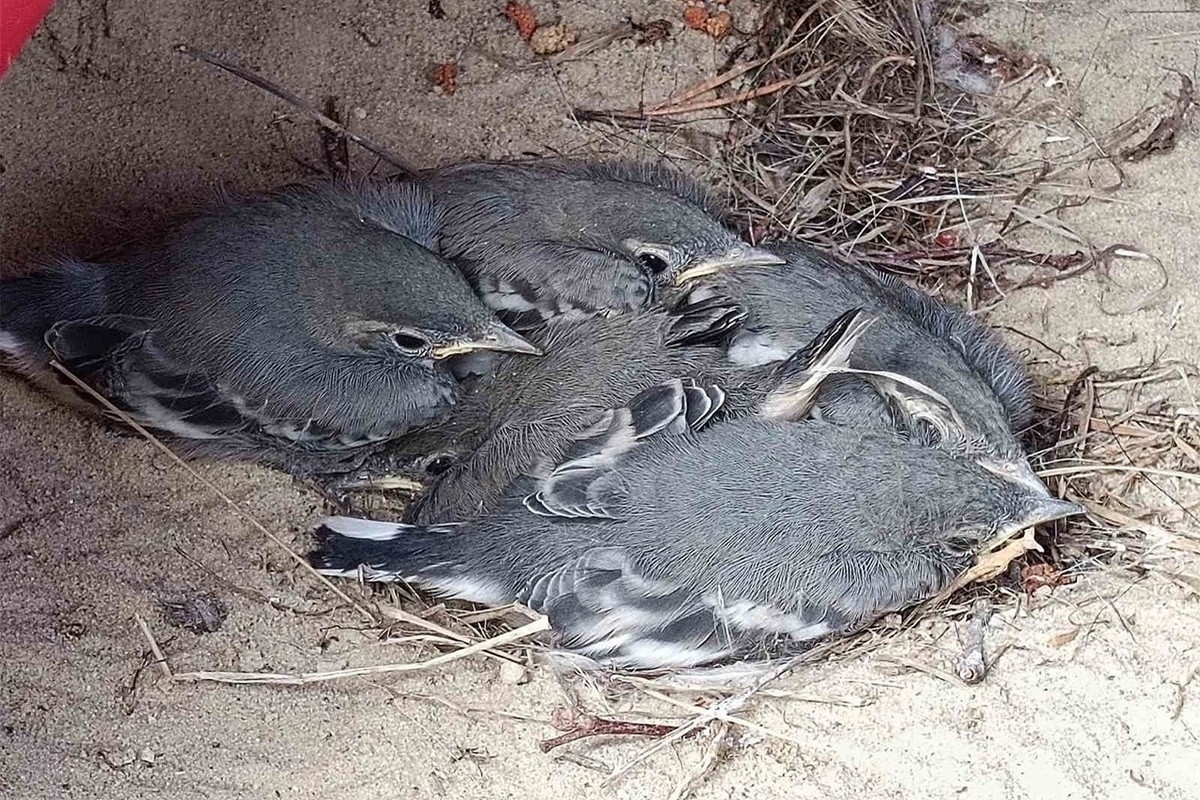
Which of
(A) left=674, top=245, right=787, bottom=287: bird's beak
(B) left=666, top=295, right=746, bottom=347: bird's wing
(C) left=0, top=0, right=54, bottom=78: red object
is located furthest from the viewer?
(A) left=674, top=245, right=787, bottom=287: bird's beak

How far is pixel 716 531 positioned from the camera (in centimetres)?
235

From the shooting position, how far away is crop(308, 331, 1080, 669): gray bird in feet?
7.67

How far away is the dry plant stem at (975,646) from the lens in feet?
7.85

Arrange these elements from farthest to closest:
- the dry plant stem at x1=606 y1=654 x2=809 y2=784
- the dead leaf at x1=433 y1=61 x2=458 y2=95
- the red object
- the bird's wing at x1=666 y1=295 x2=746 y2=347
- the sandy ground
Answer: the dead leaf at x1=433 y1=61 x2=458 y2=95, the bird's wing at x1=666 y1=295 x2=746 y2=347, the dry plant stem at x1=606 y1=654 x2=809 y2=784, the sandy ground, the red object

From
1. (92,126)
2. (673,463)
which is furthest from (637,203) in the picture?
(92,126)

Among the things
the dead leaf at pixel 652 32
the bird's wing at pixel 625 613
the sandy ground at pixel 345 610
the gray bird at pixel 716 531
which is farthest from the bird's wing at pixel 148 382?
the dead leaf at pixel 652 32

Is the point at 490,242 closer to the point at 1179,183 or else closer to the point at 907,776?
the point at 907,776

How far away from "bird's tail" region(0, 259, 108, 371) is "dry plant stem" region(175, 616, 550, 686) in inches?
27.6

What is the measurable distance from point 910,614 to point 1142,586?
1.45ft

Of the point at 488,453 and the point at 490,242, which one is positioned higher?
the point at 490,242

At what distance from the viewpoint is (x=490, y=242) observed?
2.65 m

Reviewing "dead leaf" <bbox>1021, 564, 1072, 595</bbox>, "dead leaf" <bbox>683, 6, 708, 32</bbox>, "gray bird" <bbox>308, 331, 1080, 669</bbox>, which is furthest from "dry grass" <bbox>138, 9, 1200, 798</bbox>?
"gray bird" <bbox>308, 331, 1080, 669</bbox>

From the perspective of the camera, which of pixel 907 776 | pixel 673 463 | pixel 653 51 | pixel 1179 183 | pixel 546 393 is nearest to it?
pixel 907 776

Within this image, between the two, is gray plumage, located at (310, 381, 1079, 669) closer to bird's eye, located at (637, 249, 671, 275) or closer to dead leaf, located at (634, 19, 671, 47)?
bird's eye, located at (637, 249, 671, 275)
